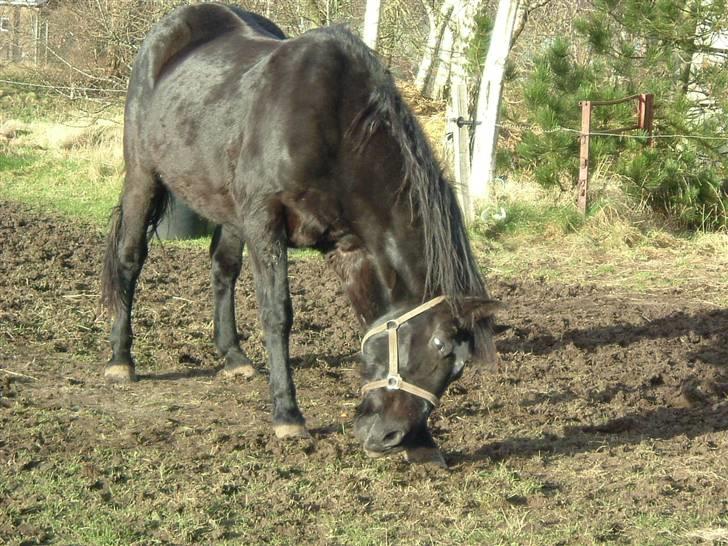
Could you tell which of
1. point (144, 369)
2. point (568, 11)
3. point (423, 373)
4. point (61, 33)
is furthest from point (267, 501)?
point (568, 11)

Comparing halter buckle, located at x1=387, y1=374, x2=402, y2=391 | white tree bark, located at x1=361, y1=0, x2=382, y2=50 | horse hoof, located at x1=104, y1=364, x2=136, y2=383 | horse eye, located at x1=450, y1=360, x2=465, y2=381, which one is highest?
A: white tree bark, located at x1=361, y1=0, x2=382, y2=50

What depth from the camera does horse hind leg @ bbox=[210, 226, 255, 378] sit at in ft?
18.6

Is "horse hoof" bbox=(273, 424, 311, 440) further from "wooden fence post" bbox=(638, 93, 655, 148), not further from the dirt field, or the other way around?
"wooden fence post" bbox=(638, 93, 655, 148)

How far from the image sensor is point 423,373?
152 inches

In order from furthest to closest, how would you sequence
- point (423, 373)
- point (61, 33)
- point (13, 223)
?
point (61, 33) → point (13, 223) → point (423, 373)

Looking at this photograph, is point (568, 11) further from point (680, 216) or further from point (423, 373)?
point (423, 373)

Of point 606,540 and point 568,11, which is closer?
point 606,540

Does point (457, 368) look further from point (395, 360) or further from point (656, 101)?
point (656, 101)

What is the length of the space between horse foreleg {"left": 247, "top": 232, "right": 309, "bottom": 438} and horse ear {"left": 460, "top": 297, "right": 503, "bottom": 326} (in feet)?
3.31

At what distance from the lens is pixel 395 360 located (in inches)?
153

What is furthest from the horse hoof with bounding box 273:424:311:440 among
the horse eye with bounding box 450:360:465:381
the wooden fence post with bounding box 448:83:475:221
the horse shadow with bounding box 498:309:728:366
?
the wooden fence post with bounding box 448:83:475:221

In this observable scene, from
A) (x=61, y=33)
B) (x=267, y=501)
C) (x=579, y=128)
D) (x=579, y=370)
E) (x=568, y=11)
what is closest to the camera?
(x=267, y=501)

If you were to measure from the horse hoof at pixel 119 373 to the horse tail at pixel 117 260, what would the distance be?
0.40 metres

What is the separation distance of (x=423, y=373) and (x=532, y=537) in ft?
2.70
